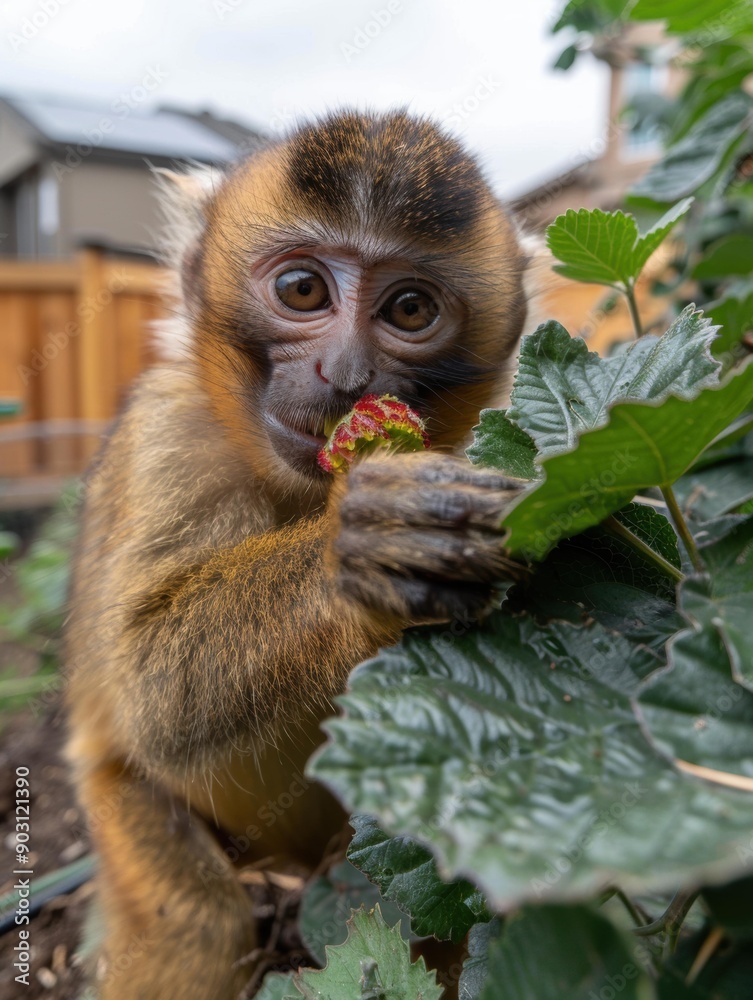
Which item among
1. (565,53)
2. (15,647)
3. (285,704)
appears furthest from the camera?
(15,647)

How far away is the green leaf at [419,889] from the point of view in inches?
46.4

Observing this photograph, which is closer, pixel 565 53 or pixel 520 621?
pixel 520 621

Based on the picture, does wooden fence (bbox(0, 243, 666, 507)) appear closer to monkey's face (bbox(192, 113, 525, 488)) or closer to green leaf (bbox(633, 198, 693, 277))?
monkey's face (bbox(192, 113, 525, 488))

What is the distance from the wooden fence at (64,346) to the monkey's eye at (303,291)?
7.53 m

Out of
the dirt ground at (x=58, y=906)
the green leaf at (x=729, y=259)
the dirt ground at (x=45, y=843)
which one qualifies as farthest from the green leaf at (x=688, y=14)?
the dirt ground at (x=45, y=843)

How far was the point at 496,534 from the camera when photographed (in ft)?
3.98

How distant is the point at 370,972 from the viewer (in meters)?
1.16

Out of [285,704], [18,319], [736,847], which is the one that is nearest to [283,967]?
[285,704]

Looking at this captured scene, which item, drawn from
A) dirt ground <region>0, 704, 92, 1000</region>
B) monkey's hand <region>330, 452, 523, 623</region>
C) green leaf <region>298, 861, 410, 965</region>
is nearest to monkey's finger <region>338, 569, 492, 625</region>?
monkey's hand <region>330, 452, 523, 623</region>

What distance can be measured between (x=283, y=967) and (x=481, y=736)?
1.83 metres

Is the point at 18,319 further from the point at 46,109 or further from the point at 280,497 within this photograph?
the point at 280,497

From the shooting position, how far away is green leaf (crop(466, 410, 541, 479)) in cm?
114

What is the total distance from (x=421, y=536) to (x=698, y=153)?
5.34 feet

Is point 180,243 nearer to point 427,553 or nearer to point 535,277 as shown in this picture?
point 535,277
